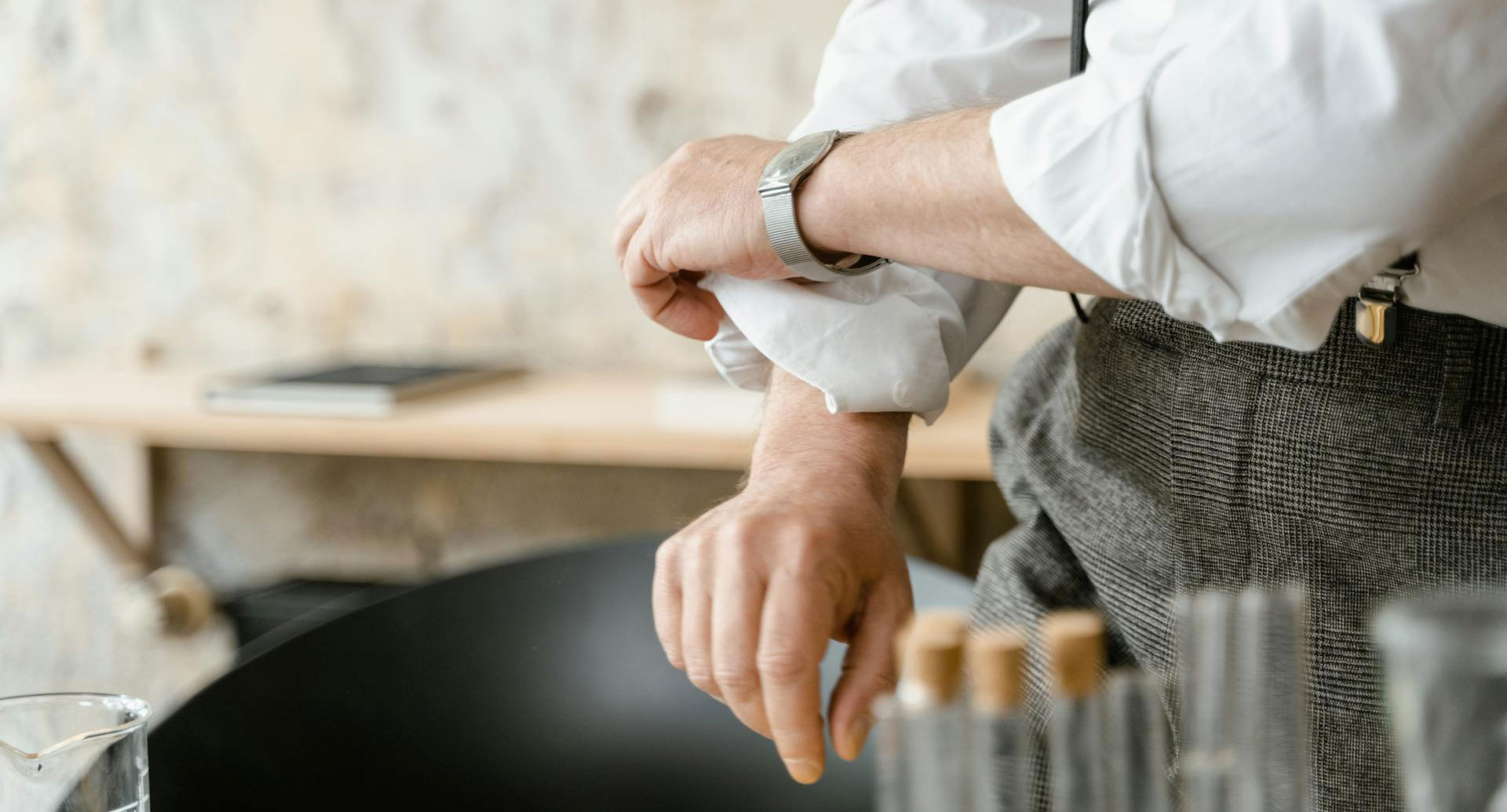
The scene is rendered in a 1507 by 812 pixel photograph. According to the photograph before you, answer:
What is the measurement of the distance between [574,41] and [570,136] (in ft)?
0.51

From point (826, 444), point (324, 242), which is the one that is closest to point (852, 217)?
point (826, 444)

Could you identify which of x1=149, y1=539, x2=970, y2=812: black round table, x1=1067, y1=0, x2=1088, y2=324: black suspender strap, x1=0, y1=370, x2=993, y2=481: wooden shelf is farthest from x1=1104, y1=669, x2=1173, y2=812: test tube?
x1=0, y1=370, x2=993, y2=481: wooden shelf

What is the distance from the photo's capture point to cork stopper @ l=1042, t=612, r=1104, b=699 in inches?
11.6

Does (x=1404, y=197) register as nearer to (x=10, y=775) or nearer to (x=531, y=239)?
(x=10, y=775)

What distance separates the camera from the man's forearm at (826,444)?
0.73m

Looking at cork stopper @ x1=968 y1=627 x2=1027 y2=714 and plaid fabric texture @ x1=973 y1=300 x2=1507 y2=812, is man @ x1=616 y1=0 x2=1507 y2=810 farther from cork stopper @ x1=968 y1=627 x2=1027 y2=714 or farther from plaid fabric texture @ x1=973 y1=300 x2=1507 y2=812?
cork stopper @ x1=968 y1=627 x2=1027 y2=714

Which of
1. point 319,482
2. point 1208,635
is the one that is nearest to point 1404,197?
point 1208,635

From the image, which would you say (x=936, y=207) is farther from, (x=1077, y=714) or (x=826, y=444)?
(x=1077, y=714)

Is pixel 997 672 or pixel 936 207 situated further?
pixel 936 207

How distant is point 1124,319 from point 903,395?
0.15 m

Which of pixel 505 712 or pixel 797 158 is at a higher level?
pixel 797 158

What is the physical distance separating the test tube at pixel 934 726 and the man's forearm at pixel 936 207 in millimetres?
303

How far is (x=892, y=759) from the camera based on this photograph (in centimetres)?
30

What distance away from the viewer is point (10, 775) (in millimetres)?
524
